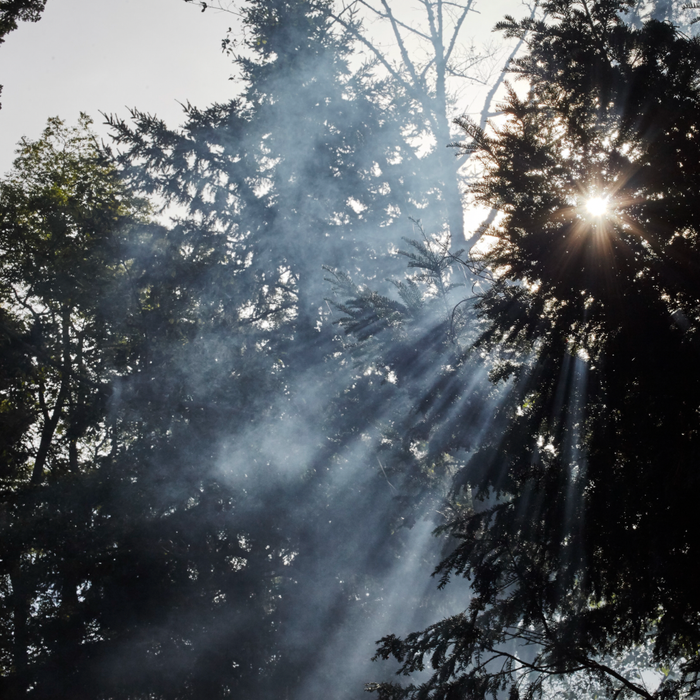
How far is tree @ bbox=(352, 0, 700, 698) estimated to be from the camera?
9.29ft

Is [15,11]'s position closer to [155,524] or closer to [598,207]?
[598,207]

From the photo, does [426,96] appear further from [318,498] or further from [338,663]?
[338,663]

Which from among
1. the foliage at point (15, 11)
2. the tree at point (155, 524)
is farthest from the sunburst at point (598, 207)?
the tree at point (155, 524)

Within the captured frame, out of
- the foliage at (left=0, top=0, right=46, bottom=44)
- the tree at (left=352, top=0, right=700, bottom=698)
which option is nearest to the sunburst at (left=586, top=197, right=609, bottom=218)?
the tree at (left=352, top=0, right=700, bottom=698)

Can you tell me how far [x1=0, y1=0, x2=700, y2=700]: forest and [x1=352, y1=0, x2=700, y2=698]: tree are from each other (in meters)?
0.02

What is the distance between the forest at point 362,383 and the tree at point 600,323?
2 centimetres

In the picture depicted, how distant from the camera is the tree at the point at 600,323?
2832 mm

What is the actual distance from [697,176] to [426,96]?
11.8 meters

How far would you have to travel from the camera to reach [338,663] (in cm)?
1029

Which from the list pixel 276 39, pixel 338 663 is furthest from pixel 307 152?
pixel 338 663

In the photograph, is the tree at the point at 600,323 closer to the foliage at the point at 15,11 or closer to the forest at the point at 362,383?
the forest at the point at 362,383

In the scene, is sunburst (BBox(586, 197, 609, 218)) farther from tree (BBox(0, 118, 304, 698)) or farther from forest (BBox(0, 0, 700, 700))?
tree (BBox(0, 118, 304, 698))

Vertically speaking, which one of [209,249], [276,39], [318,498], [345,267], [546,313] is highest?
[276,39]

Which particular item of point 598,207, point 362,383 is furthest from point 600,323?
point 362,383
